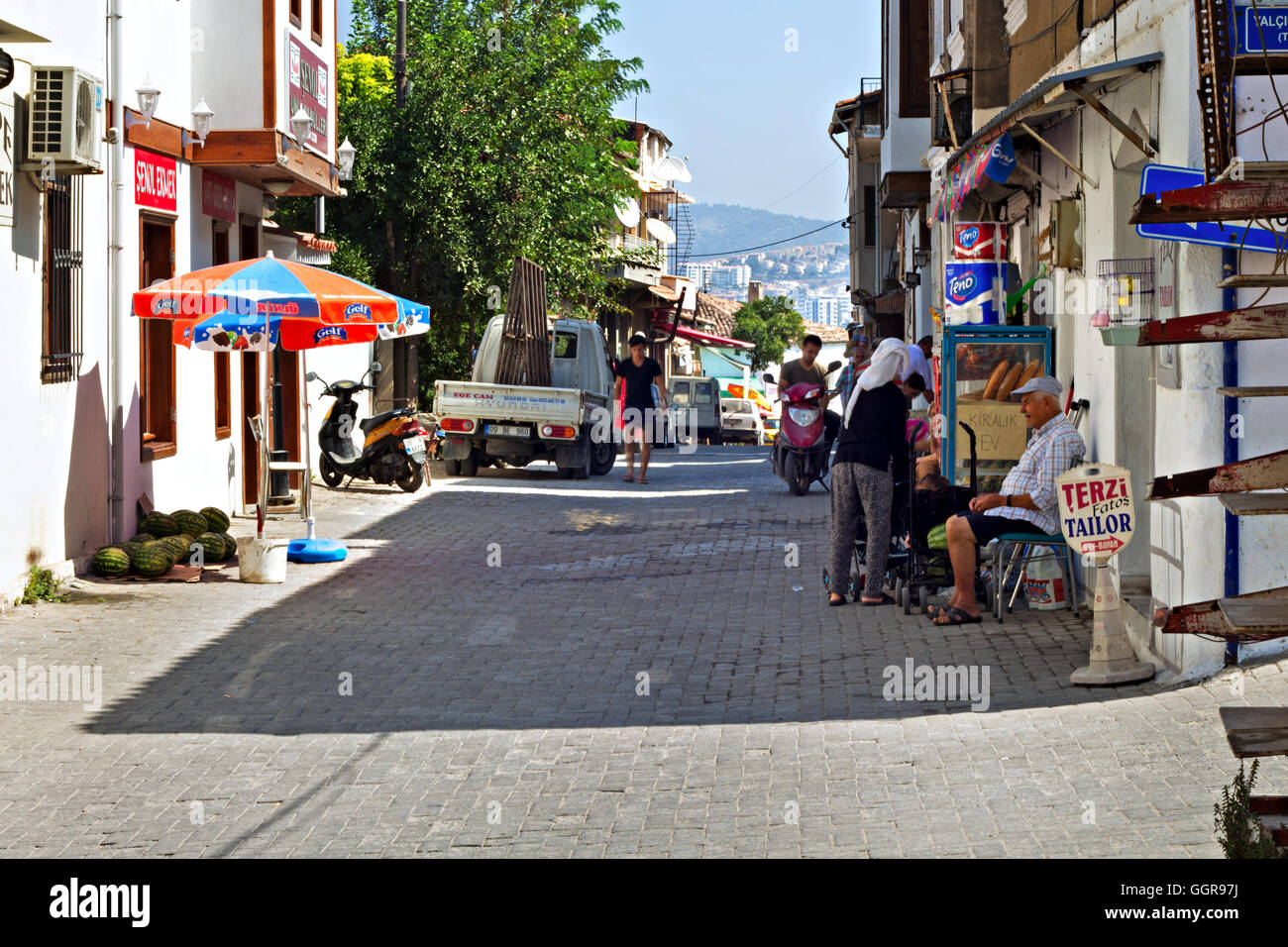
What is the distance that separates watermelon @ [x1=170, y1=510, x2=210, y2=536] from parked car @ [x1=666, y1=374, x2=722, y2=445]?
31771mm

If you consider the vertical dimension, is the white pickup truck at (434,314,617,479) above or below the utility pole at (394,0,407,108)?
below

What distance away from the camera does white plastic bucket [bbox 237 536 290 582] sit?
12.0m

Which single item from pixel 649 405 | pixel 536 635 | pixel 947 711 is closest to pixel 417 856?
pixel 947 711

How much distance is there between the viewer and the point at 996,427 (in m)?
12.1

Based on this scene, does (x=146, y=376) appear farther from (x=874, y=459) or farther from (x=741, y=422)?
(x=741, y=422)

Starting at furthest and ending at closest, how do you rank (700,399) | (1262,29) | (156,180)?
(700,399)
(156,180)
(1262,29)

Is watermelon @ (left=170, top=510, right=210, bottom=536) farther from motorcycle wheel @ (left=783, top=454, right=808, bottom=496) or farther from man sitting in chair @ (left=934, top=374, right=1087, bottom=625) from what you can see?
motorcycle wheel @ (left=783, top=454, right=808, bottom=496)

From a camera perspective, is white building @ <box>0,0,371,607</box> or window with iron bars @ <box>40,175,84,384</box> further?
window with iron bars @ <box>40,175,84,384</box>

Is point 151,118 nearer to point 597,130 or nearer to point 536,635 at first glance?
point 536,635

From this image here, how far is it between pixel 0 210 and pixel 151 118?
11.0ft

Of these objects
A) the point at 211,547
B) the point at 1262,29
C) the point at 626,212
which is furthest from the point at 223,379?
the point at 626,212

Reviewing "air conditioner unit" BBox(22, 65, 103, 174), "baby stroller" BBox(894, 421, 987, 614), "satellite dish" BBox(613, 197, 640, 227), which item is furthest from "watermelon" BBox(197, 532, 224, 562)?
"satellite dish" BBox(613, 197, 640, 227)

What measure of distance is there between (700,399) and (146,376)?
1255 inches

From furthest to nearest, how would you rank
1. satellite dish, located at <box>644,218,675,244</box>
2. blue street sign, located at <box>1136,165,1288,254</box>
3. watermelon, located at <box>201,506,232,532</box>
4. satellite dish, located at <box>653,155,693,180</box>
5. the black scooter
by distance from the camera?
satellite dish, located at <box>644,218,675,244</box>
satellite dish, located at <box>653,155,693,180</box>
the black scooter
watermelon, located at <box>201,506,232,532</box>
blue street sign, located at <box>1136,165,1288,254</box>
